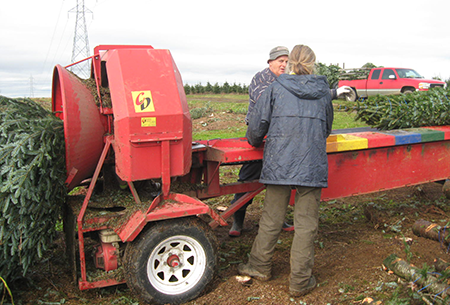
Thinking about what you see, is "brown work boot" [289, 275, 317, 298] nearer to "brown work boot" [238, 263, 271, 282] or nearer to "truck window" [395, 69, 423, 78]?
"brown work boot" [238, 263, 271, 282]

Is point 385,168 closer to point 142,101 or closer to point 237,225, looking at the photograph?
point 237,225

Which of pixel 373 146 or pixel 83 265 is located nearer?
pixel 83 265

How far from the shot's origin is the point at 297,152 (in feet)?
11.4

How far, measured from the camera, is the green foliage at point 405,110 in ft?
18.3

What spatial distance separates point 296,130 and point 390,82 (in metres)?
17.8

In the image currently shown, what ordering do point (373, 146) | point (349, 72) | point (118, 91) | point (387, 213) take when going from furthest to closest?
point (349, 72), point (387, 213), point (373, 146), point (118, 91)

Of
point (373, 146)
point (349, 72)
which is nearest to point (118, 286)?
point (373, 146)

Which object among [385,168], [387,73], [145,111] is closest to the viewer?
[145,111]

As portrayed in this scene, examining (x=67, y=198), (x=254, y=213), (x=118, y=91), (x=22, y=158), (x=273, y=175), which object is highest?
(x=118, y=91)

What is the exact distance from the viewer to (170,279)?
A: 11.4 ft

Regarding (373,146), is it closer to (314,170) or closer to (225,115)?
(314,170)

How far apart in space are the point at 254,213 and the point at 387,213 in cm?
195

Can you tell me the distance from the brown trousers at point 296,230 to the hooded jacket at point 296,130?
0.62ft

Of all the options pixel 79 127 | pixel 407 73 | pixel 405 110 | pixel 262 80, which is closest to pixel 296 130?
pixel 262 80
